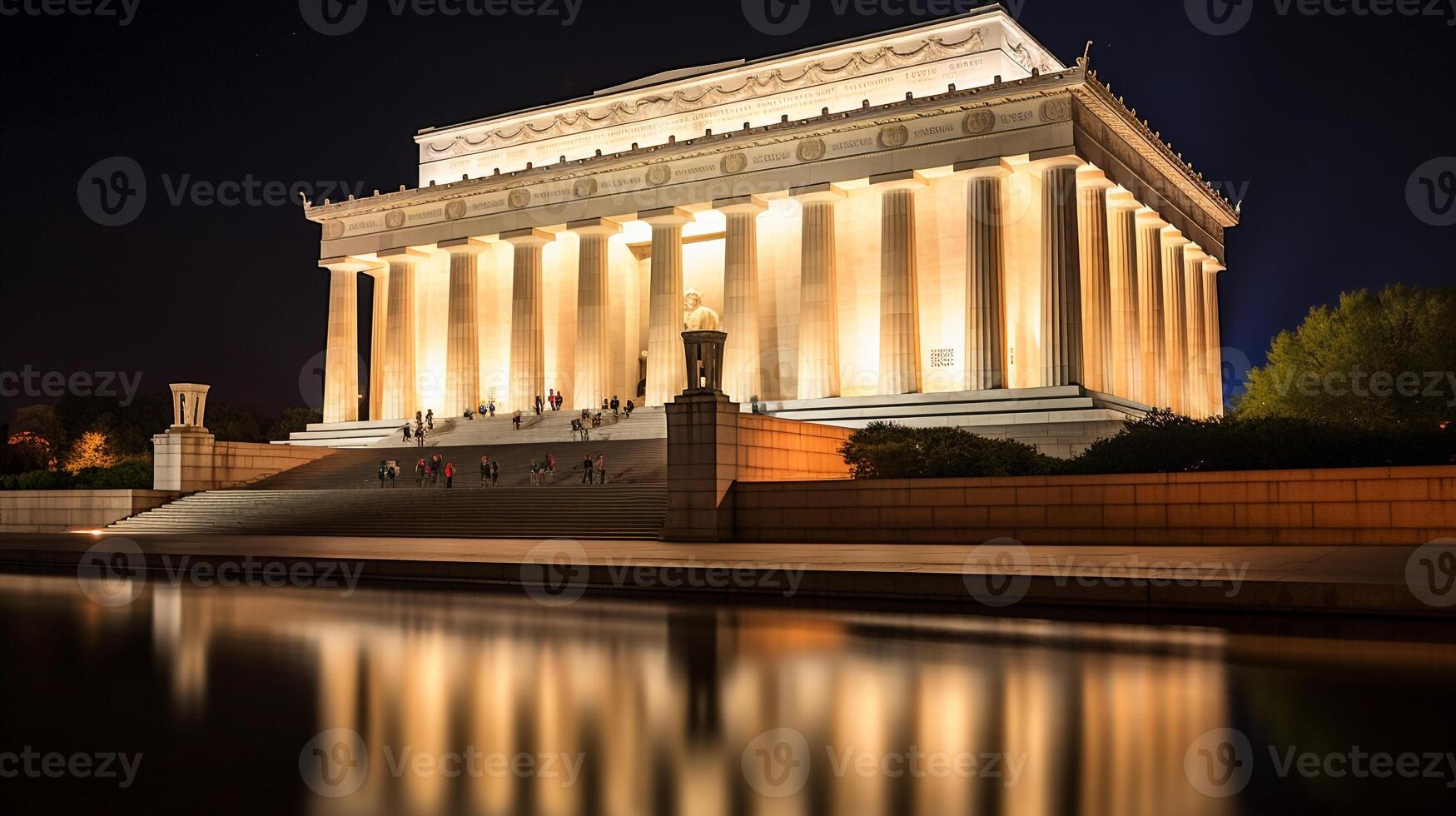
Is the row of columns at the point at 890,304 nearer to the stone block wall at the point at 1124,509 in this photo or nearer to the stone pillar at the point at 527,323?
the stone pillar at the point at 527,323

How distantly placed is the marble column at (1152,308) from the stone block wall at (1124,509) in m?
29.2

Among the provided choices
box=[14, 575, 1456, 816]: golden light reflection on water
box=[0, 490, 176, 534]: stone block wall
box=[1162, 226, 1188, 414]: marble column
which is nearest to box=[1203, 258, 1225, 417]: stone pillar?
box=[1162, 226, 1188, 414]: marble column

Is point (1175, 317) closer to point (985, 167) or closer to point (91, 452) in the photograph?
point (985, 167)

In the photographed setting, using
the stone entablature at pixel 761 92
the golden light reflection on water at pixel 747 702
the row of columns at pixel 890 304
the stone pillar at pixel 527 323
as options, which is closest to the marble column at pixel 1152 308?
the row of columns at pixel 890 304

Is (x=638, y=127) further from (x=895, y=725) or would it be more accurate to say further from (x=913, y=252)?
(x=895, y=725)

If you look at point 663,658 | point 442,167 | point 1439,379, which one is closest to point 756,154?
point 442,167

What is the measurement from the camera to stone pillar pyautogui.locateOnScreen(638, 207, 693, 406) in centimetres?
5572

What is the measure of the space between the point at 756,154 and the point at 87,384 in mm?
56136

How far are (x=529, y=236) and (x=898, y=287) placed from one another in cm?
2014

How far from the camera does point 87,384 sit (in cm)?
8638

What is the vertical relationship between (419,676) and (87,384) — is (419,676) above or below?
below

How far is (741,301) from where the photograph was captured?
54938 mm

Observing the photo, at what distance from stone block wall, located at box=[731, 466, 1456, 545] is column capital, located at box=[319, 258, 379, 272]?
4324 centimetres

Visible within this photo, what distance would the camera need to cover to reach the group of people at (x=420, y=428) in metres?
56.4
